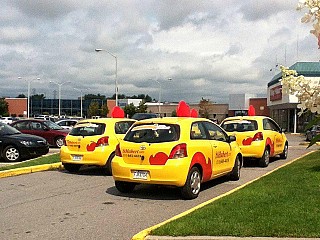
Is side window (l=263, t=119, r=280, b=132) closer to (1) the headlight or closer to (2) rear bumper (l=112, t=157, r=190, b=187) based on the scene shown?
(2) rear bumper (l=112, t=157, r=190, b=187)

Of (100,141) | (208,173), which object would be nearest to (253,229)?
(208,173)

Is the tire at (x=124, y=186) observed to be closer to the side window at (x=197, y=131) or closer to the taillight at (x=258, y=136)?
the side window at (x=197, y=131)

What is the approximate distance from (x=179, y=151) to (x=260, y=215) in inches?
101

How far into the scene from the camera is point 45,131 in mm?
21859

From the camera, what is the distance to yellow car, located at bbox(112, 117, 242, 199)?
8.68 metres

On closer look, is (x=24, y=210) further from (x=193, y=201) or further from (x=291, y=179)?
(x=291, y=179)

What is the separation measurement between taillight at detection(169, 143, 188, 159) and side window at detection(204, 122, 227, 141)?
1.39 m

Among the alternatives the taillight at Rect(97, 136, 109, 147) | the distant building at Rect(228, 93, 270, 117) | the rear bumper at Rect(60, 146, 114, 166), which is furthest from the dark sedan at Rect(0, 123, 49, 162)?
the distant building at Rect(228, 93, 270, 117)

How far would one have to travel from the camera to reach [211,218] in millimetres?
6492

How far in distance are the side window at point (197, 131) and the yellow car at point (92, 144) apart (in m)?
3.20

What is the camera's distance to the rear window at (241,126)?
14312mm

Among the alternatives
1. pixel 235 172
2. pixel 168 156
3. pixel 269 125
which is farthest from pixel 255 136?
pixel 168 156

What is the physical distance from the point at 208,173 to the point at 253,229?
12.3 feet

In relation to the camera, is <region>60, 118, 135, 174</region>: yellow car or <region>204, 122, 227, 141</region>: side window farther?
<region>60, 118, 135, 174</region>: yellow car
